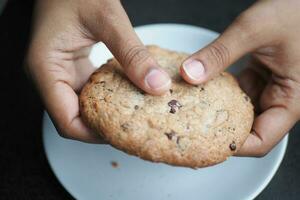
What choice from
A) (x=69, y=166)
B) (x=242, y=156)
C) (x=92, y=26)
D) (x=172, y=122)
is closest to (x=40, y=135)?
(x=69, y=166)

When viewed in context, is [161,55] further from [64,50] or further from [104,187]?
[104,187]

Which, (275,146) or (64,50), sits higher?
(64,50)

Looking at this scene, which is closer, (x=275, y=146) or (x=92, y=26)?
(x=92, y=26)

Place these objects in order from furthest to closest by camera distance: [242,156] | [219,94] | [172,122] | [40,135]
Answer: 1. [40,135]
2. [242,156]
3. [219,94]
4. [172,122]

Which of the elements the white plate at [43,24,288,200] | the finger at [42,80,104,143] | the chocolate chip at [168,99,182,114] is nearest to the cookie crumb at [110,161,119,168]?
the white plate at [43,24,288,200]

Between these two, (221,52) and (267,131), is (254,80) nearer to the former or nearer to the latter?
(267,131)

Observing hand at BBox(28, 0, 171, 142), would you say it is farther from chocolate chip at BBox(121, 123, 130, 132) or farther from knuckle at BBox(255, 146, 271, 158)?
knuckle at BBox(255, 146, 271, 158)
